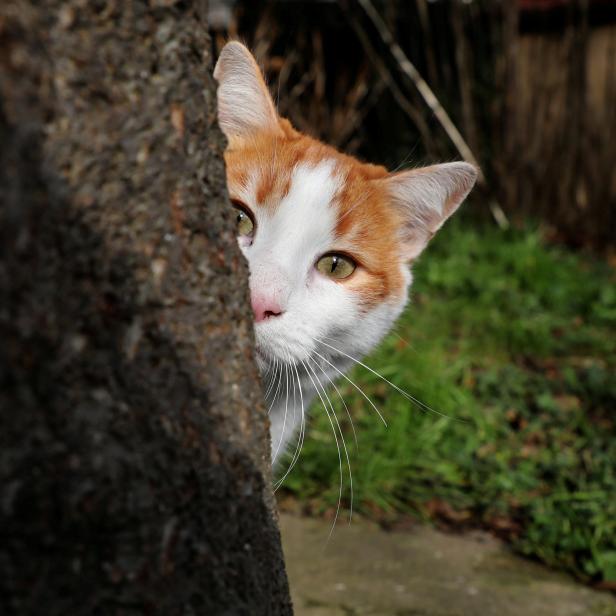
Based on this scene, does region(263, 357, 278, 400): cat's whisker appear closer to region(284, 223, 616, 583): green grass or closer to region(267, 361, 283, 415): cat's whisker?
region(267, 361, 283, 415): cat's whisker

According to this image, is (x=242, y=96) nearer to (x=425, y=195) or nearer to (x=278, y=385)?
(x=425, y=195)

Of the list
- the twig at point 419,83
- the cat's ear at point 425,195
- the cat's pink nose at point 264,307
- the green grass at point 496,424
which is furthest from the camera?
the twig at point 419,83

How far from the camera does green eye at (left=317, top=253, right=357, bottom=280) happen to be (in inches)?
73.7

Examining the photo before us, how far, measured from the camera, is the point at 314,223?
1.78 meters

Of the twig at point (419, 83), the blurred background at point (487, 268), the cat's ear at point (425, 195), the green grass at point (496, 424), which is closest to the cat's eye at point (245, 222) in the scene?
the cat's ear at point (425, 195)

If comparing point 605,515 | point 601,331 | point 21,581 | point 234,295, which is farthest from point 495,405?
point 21,581

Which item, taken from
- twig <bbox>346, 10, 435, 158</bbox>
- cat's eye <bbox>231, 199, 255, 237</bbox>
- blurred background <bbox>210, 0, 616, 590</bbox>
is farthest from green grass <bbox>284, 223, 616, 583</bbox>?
twig <bbox>346, 10, 435, 158</bbox>

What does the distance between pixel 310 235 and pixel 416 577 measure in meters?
1.29

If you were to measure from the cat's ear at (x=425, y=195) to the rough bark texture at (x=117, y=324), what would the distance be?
119 cm

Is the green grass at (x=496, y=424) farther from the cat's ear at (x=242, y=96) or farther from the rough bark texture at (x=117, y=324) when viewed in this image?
the rough bark texture at (x=117, y=324)

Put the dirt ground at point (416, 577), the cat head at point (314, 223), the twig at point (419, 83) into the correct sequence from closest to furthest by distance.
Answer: the cat head at point (314, 223), the dirt ground at point (416, 577), the twig at point (419, 83)

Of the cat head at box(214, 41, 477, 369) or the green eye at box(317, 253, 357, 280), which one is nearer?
the cat head at box(214, 41, 477, 369)

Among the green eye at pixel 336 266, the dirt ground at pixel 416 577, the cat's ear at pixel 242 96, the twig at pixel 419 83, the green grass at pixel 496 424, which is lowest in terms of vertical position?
the dirt ground at pixel 416 577

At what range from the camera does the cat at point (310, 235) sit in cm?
171
